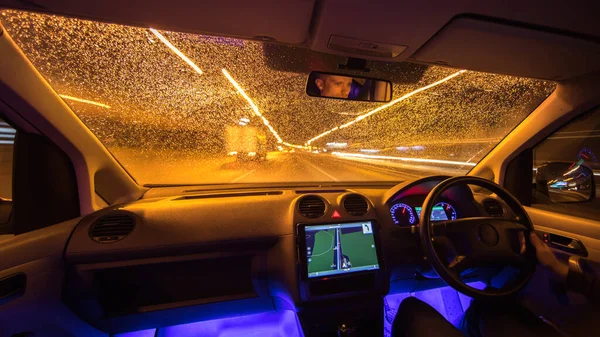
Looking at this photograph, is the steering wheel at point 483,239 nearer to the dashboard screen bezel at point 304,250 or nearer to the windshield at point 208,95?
the dashboard screen bezel at point 304,250

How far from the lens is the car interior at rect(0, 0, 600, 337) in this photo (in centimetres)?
159

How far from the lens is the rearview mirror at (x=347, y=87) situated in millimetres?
2430

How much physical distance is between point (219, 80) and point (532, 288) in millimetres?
3975

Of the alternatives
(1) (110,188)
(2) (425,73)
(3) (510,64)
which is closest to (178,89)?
(1) (110,188)

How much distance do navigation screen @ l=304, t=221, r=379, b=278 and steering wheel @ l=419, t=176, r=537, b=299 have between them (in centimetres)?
43

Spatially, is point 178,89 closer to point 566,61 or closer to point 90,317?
point 90,317

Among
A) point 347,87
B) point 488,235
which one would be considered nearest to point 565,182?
point 488,235

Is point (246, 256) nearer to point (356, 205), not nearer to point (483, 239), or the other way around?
point (356, 205)

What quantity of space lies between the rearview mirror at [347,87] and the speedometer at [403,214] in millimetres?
1181

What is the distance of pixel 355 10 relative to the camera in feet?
4.76

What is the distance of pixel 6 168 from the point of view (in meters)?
1.95

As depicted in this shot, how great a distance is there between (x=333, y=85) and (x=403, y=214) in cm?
139

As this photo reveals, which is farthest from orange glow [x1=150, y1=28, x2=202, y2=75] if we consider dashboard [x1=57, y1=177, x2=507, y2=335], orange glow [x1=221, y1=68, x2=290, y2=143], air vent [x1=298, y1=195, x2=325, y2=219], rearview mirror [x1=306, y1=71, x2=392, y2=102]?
air vent [x1=298, y1=195, x2=325, y2=219]

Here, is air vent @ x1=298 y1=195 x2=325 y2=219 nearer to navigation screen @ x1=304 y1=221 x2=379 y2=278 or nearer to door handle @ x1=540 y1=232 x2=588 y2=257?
navigation screen @ x1=304 y1=221 x2=379 y2=278
